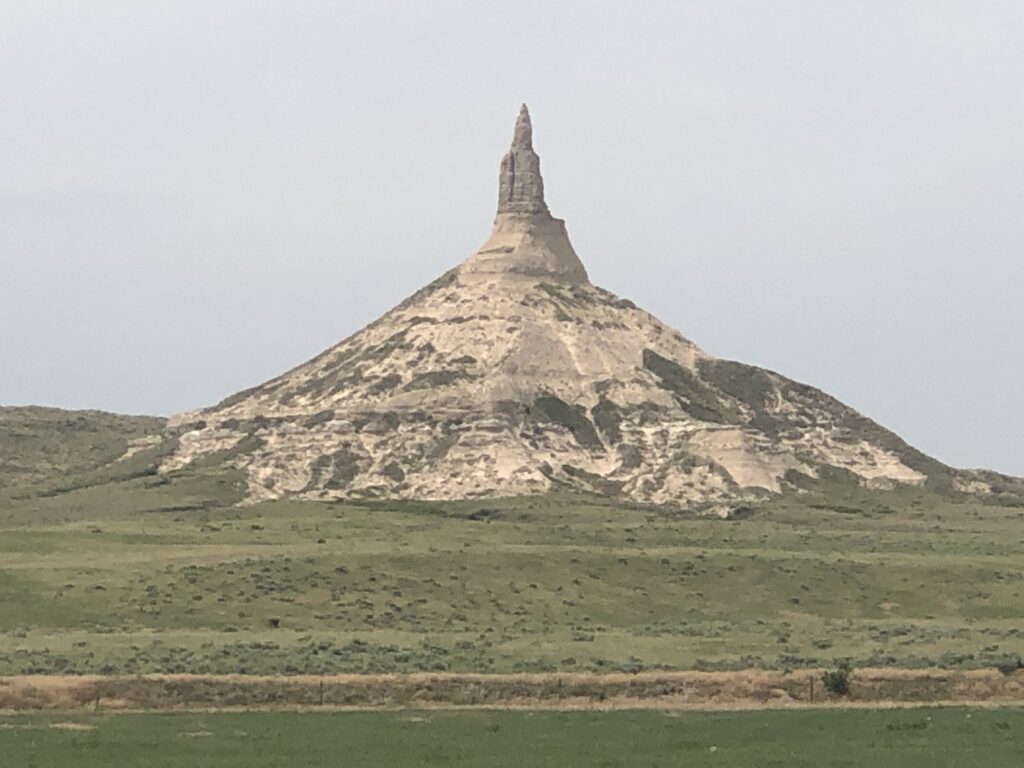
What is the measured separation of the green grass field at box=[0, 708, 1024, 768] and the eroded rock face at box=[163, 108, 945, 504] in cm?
9449

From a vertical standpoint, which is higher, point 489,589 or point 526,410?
point 526,410

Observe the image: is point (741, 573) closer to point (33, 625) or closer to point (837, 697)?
point (33, 625)

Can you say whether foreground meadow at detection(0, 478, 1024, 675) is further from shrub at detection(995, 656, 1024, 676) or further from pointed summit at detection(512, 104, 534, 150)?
pointed summit at detection(512, 104, 534, 150)

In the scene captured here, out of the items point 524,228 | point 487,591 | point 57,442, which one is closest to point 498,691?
point 487,591

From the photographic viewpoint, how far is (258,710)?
43.4 meters

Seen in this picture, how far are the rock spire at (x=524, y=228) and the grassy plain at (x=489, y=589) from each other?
167ft

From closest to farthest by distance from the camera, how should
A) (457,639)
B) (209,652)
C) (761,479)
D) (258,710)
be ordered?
(258,710), (209,652), (457,639), (761,479)

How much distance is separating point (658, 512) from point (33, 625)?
2699 inches

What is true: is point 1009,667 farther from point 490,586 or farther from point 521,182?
point 521,182

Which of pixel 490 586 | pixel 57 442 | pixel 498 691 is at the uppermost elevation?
pixel 57 442

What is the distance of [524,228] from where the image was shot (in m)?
179

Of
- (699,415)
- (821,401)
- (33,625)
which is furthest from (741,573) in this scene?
(821,401)

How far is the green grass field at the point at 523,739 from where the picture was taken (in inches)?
1340

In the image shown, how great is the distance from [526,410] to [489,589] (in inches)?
2820
